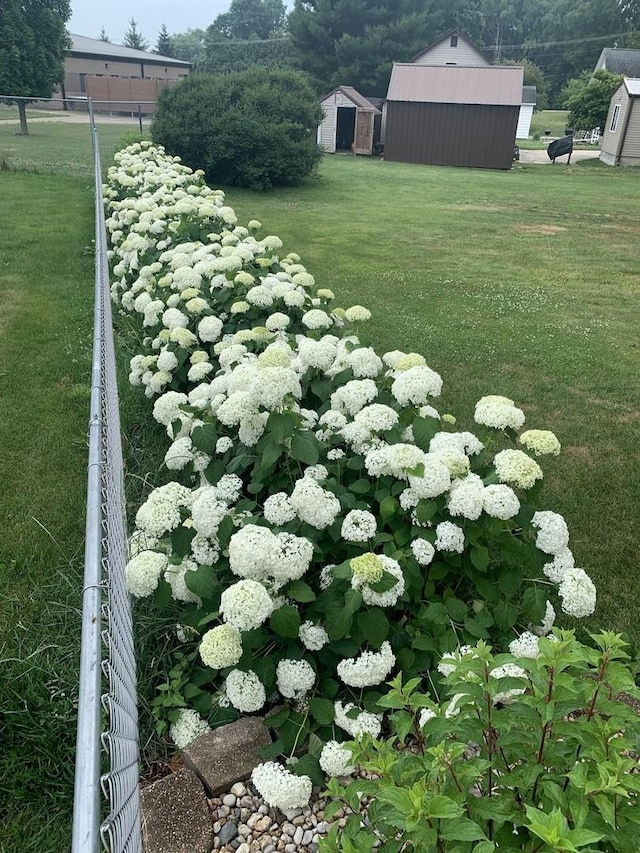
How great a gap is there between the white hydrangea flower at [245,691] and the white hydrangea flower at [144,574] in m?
0.39

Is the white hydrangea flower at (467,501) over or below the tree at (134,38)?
below

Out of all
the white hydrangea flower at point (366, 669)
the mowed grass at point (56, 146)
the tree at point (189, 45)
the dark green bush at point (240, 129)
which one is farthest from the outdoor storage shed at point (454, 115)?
the tree at point (189, 45)

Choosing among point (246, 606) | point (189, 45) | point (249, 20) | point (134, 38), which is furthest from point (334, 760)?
point (189, 45)

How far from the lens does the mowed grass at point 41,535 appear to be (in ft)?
6.84

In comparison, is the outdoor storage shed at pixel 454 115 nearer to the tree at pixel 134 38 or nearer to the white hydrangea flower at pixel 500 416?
the white hydrangea flower at pixel 500 416

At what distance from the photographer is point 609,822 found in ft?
3.61

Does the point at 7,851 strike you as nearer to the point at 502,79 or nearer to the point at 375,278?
the point at 375,278

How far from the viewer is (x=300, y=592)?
208 cm

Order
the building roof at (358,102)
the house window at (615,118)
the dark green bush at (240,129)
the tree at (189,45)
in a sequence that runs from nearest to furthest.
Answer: the dark green bush at (240,129), the house window at (615,118), the building roof at (358,102), the tree at (189,45)

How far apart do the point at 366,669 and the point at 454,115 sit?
23.2 m

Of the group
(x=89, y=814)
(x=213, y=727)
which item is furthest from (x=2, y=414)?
(x=89, y=814)

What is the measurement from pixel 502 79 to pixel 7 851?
24.5 m

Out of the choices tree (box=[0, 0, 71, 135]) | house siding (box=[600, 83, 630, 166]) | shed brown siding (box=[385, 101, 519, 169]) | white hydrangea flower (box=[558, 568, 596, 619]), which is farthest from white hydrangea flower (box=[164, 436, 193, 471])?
house siding (box=[600, 83, 630, 166])

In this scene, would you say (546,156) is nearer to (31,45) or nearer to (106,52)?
(31,45)
